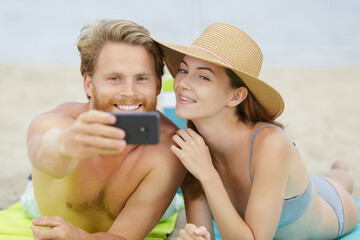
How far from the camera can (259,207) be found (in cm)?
258

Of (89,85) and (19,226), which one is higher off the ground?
(89,85)

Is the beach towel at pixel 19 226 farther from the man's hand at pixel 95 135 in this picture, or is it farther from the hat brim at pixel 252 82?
the man's hand at pixel 95 135

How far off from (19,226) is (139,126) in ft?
6.89

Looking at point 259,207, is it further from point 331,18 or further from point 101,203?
point 331,18

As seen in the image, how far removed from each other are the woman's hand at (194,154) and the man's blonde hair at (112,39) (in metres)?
0.49

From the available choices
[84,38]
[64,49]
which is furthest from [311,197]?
[64,49]

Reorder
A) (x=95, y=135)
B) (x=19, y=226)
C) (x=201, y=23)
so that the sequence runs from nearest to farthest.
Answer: (x=95, y=135)
(x=19, y=226)
(x=201, y=23)

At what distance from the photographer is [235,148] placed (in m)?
2.88

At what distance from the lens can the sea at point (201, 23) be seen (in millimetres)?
15742

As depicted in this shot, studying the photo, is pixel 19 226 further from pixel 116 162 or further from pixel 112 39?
pixel 112 39

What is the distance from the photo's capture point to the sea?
51.6 feet

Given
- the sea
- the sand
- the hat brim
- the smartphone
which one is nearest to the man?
the hat brim

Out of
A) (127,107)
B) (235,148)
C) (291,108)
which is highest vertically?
(127,107)

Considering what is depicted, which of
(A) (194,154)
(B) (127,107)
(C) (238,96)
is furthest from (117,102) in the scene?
(C) (238,96)
